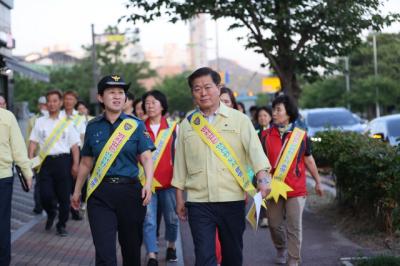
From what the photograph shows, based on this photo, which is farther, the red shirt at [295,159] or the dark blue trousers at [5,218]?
the red shirt at [295,159]

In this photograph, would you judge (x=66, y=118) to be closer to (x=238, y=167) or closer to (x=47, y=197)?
(x=47, y=197)

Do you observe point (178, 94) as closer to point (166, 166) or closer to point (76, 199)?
point (166, 166)

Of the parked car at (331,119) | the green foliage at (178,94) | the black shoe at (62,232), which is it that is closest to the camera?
the black shoe at (62,232)

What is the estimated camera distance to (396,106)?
50438 mm

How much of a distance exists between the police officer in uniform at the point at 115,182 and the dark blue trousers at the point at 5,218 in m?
0.83

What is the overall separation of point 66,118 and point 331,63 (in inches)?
227

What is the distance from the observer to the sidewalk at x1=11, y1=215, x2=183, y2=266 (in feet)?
25.1

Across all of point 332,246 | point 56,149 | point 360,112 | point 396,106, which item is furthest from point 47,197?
point 360,112

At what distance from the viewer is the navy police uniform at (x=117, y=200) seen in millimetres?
5170

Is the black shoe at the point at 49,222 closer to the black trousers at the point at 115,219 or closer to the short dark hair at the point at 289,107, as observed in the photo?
the short dark hair at the point at 289,107

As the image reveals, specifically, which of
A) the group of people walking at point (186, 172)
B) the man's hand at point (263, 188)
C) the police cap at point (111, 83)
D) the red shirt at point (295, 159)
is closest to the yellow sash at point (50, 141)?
the group of people walking at point (186, 172)

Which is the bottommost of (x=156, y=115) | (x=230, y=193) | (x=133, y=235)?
(x=133, y=235)

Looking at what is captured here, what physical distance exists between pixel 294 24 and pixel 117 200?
26.8ft

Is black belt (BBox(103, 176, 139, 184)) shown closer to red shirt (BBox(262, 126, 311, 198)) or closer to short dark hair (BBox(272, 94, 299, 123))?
red shirt (BBox(262, 126, 311, 198))
